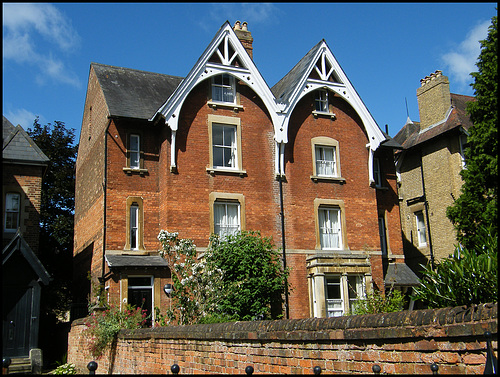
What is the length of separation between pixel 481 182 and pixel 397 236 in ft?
21.8

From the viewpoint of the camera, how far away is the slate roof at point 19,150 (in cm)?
2381

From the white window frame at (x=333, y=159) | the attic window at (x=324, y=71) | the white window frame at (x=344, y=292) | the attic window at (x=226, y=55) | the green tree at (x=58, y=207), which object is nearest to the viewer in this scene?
the white window frame at (x=344, y=292)

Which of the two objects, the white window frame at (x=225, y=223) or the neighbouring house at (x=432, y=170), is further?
the neighbouring house at (x=432, y=170)

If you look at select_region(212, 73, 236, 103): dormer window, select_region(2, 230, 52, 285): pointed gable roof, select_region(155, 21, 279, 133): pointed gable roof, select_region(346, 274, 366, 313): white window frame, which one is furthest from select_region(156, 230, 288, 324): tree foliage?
select_region(212, 73, 236, 103): dormer window

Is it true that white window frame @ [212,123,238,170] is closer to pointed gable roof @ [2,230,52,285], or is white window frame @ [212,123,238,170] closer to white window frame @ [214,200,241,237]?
white window frame @ [214,200,241,237]

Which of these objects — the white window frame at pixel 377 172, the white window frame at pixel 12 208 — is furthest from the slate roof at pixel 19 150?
the white window frame at pixel 377 172

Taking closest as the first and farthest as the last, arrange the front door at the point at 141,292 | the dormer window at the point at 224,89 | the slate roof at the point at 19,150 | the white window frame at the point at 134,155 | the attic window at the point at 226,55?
the front door at the point at 141,292 < the slate roof at the point at 19,150 < the white window frame at the point at 134,155 < the attic window at the point at 226,55 < the dormer window at the point at 224,89

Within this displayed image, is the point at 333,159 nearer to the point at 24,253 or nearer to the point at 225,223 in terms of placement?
the point at 225,223

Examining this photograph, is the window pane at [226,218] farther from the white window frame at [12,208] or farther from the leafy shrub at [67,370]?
the white window frame at [12,208]

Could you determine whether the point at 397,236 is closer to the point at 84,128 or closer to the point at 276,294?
the point at 276,294

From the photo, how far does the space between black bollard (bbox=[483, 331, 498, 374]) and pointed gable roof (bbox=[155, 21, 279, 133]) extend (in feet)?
60.2

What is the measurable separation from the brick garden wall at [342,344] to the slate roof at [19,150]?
13.8 meters

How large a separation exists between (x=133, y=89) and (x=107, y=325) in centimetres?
1271

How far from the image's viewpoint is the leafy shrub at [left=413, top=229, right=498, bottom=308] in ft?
28.5
